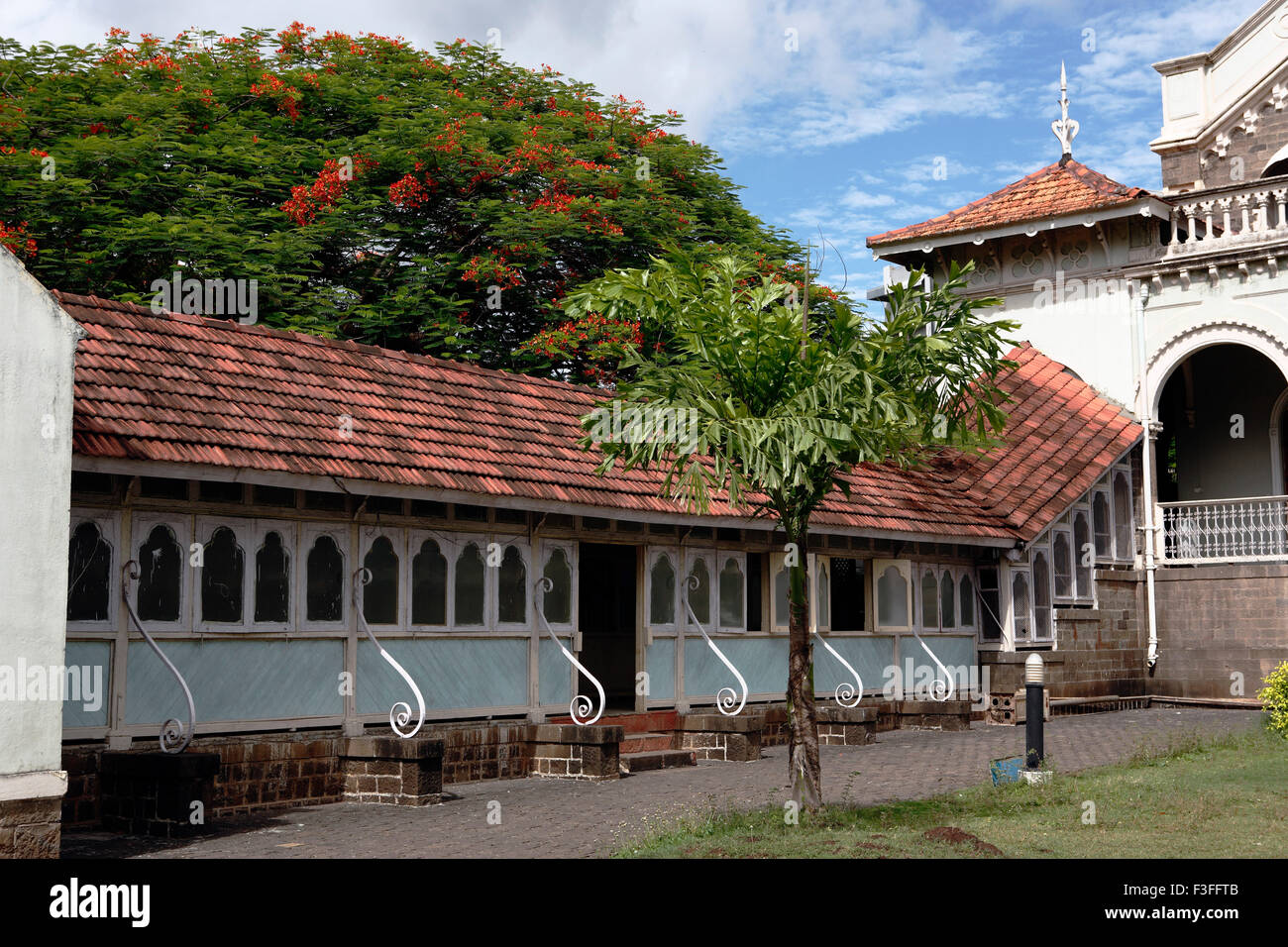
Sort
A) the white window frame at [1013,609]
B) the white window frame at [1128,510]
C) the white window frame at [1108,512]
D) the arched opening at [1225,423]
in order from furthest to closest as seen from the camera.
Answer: the arched opening at [1225,423], the white window frame at [1128,510], the white window frame at [1108,512], the white window frame at [1013,609]

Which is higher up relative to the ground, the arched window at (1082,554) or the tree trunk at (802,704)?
the arched window at (1082,554)

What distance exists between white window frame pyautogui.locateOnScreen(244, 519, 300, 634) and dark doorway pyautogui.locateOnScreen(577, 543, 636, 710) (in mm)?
7027

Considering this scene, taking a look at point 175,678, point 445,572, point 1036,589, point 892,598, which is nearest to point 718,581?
point 892,598

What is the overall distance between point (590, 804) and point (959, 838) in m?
4.18

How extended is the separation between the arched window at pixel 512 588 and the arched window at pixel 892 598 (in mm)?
7153

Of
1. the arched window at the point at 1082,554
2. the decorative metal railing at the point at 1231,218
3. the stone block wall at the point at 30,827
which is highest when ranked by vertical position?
the decorative metal railing at the point at 1231,218

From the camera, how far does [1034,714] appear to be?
13.1 m

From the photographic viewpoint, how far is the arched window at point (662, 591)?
55.7ft

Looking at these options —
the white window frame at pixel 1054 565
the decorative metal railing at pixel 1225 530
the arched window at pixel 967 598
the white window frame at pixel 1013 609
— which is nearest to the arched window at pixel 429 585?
the arched window at pixel 967 598

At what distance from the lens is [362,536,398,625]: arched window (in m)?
13.6

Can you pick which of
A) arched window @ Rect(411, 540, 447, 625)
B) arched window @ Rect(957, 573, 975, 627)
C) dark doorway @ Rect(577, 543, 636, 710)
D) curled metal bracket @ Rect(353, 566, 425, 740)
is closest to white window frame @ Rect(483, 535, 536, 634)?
arched window @ Rect(411, 540, 447, 625)

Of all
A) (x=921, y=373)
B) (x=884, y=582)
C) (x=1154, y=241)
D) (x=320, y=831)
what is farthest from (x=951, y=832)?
(x=1154, y=241)

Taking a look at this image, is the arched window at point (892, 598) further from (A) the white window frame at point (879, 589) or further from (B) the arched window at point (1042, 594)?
(B) the arched window at point (1042, 594)

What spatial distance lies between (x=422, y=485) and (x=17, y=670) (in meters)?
5.03
